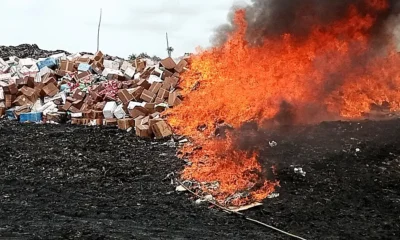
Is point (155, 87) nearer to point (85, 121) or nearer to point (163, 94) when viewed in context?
point (163, 94)

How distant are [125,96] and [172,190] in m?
5.50

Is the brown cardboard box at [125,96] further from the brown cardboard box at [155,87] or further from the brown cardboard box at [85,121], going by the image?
the brown cardboard box at [85,121]

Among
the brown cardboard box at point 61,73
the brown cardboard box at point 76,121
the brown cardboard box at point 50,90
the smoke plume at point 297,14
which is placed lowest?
the brown cardboard box at point 76,121

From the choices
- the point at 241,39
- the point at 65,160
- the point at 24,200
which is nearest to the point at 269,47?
the point at 241,39

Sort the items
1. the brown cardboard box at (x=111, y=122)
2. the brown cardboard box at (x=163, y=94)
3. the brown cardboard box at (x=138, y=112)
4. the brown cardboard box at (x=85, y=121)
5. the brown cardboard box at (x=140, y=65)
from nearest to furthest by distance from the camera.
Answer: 1. the brown cardboard box at (x=138, y=112)
2. the brown cardboard box at (x=111, y=122)
3. the brown cardboard box at (x=163, y=94)
4. the brown cardboard box at (x=85, y=121)
5. the brown cardboard box at (x=140, y=65)

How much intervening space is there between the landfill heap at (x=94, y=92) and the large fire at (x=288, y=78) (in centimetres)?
114

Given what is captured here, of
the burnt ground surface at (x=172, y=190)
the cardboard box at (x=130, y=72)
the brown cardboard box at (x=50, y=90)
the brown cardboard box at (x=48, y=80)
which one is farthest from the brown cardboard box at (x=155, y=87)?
the brown cardboard box at (x=48, y=80)

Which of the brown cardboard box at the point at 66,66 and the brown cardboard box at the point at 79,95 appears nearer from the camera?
the brown cardboard box at the point at 79,95

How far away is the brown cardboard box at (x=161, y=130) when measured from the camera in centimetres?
1070

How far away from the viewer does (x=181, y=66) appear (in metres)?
13.7

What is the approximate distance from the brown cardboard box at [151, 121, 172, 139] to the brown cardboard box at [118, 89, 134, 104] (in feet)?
6.59

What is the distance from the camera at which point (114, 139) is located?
10734mm

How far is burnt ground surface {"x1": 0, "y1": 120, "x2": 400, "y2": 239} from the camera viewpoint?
19.5ft

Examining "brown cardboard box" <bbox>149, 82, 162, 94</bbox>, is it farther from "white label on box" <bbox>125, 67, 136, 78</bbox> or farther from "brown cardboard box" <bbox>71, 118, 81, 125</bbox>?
"brown cardboard box" <bbox>71, 118, 81, 125</bbox>
